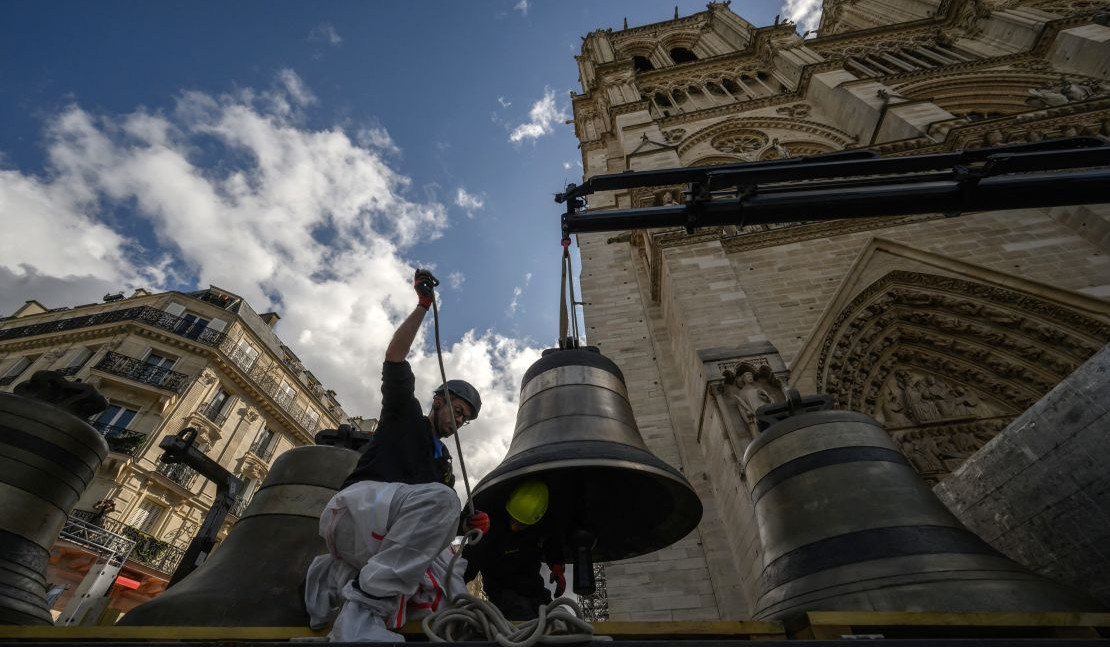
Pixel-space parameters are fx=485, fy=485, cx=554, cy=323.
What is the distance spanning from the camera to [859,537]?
208 centimetres

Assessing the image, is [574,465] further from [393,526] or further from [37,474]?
[37,474]

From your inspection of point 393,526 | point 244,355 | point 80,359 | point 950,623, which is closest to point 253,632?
point 393,526

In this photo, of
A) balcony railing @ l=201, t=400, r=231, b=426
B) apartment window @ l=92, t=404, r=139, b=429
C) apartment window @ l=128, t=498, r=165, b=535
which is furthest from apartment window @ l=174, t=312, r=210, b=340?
apartment window @ l=128, t=498, r=165, b=535

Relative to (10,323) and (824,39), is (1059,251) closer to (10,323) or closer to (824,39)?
(824,39)

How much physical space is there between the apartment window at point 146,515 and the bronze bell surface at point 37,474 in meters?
16.1

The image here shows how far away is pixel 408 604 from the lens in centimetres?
181

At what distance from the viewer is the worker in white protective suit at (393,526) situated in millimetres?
1591

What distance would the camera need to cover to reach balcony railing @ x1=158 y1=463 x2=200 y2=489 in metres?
16.2

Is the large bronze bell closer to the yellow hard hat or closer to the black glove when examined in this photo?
the yellow hard hat

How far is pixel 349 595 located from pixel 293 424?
78.1 feet

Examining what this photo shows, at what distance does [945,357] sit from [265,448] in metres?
23.2

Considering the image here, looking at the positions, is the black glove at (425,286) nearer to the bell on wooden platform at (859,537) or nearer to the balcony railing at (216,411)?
the bell on wooden platform at (859,537)

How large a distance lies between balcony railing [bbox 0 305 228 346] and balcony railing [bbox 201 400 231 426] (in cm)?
249

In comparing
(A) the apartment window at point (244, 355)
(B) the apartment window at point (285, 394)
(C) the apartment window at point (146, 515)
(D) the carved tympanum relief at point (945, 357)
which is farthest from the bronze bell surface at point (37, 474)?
(B) the apartment window at point (285, 394)
